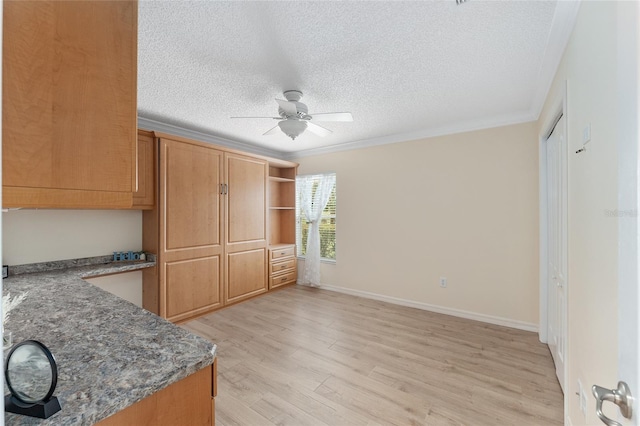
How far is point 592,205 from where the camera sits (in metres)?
1.37

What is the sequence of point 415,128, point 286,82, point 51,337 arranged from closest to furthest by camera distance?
point 51,337
point 286,82
point 415,128

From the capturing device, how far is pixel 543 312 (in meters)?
2.91

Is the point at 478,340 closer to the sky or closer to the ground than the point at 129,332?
closer to the ground

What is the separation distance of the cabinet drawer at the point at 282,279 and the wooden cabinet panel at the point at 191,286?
976mm

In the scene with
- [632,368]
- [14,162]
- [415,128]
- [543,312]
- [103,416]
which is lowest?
[543,312]

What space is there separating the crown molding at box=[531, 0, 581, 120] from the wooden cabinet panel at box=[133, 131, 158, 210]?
3587 millimetres

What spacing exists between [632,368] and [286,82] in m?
2.53

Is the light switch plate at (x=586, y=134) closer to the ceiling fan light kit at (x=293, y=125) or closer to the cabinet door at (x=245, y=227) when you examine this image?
the ceiling fan light kit at (x=293, y=125)

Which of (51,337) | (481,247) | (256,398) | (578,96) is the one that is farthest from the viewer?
(481,247)

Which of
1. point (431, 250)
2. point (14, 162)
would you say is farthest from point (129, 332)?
point (431, 250)

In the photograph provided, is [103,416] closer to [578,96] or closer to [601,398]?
[601,398]

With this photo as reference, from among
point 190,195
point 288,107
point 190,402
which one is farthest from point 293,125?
point 190,402

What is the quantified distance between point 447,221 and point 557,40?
220cm

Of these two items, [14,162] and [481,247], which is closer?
[14,162]
